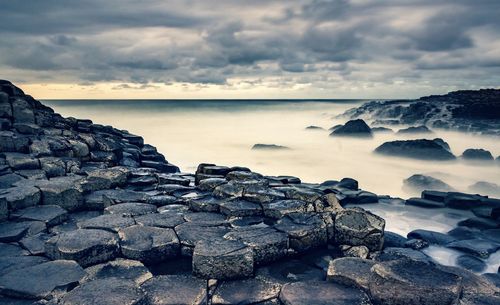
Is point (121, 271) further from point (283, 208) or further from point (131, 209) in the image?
point (283, 208)

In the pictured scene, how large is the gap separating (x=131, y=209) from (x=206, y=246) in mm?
1547

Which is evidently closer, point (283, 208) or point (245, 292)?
point (245, 292)

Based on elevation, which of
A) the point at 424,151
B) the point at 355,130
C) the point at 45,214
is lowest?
the point at 424,151

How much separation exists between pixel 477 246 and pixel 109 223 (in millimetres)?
4224

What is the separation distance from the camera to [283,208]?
13.1 ft

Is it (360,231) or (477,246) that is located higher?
(360,231)

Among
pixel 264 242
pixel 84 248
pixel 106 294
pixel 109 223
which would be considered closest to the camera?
pixel 106 294

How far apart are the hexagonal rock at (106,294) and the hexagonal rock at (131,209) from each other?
148 centimetres

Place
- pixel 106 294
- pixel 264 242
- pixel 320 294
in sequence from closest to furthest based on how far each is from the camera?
pixel 106 294 < pixel 320 294 < pixel 264 242

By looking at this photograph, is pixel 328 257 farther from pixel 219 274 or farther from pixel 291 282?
pixel 219 274

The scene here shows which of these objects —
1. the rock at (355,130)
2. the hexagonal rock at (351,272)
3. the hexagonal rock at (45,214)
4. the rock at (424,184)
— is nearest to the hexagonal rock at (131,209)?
the hexagonal rock at (45,214)

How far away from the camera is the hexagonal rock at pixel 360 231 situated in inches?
137

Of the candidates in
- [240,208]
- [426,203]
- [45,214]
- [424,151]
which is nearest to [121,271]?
[240,208]

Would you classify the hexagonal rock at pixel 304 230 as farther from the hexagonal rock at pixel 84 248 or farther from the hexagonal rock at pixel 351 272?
the hexagonal rock at pixel 84 248
